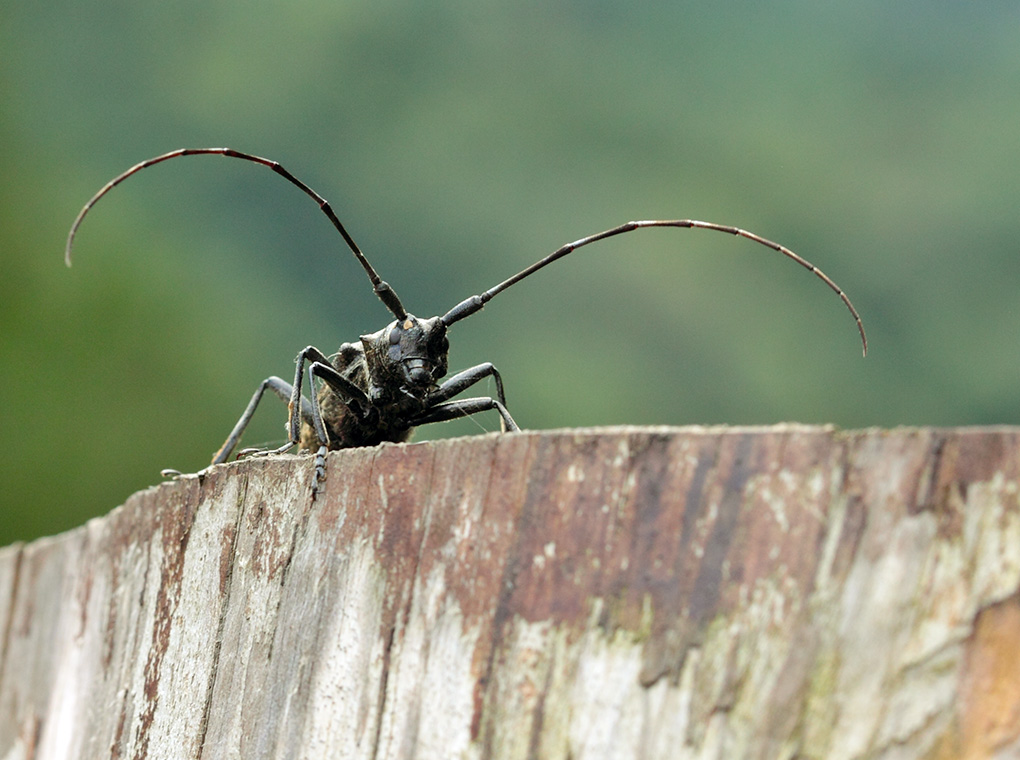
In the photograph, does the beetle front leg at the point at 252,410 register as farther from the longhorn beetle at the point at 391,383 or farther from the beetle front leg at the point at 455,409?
the beetle front leg at the point at 455,409

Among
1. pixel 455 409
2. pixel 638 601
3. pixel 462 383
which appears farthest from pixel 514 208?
pixel 638 601

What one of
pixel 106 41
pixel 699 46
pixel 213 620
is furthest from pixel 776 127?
pixel 213 620

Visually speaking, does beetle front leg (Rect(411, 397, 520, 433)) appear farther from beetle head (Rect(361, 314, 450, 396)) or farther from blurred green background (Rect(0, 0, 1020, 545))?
blurred green background (Rect(0, 0, 1020, 545))

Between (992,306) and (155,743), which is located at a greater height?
(992,306)

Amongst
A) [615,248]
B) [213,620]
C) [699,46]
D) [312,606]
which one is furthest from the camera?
[699,46]

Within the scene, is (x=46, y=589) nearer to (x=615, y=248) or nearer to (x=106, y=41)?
(x=615, y=248)

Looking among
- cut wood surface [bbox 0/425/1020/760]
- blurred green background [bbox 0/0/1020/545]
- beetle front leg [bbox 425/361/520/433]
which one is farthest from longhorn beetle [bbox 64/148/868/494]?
blurred green background [bbox 0/0/1020/545]

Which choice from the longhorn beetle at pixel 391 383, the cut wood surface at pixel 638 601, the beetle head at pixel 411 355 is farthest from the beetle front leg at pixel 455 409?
Result: the cut wood surface at pixel 638 601
